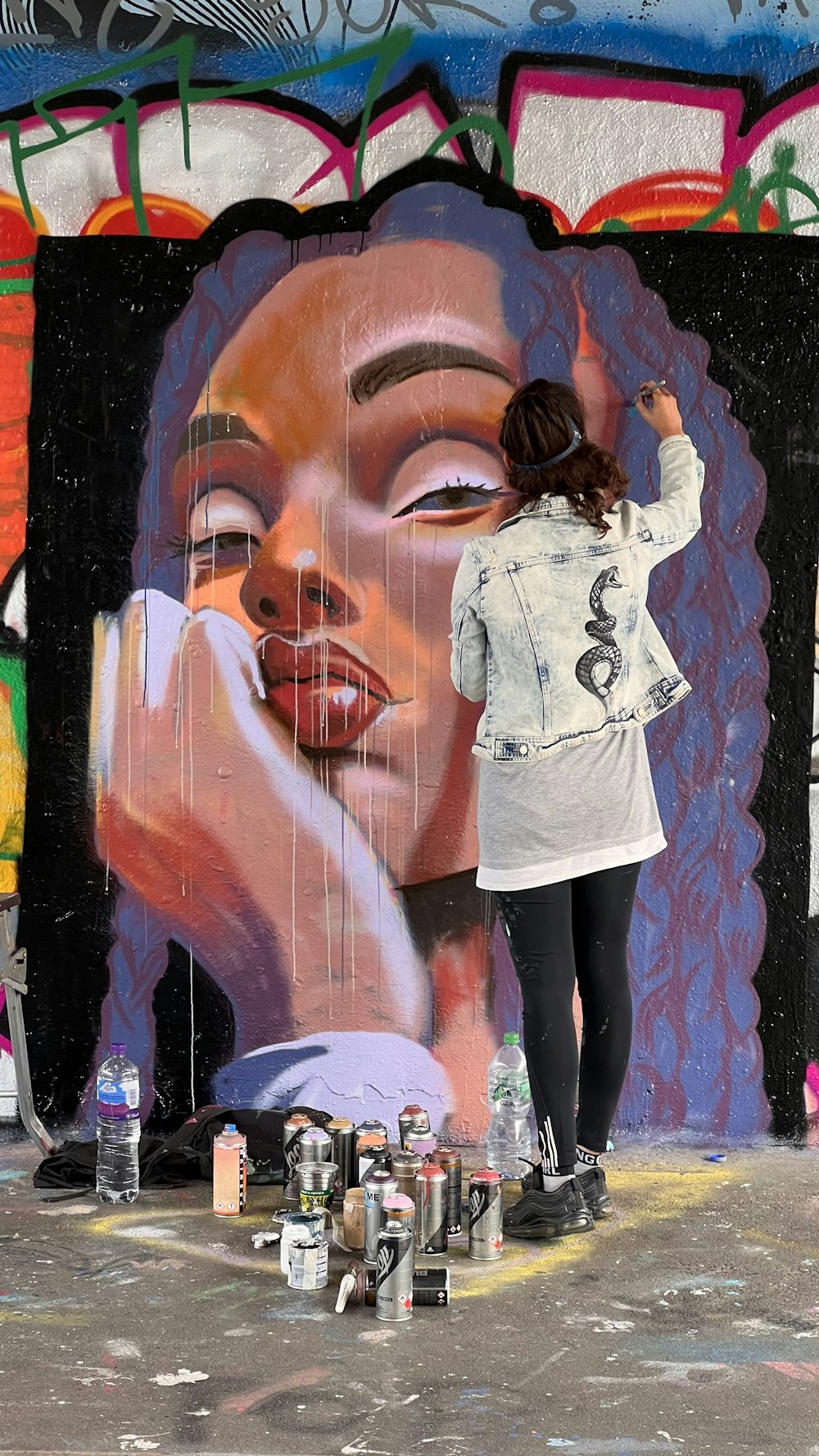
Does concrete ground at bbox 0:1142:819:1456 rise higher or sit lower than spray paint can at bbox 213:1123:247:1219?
lower

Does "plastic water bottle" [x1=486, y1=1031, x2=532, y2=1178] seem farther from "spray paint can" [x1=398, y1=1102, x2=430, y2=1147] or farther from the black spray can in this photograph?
the black spray can

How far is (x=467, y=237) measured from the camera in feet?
13.1

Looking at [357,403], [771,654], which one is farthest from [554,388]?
[771,654]

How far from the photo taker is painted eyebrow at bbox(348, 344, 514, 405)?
4000mm

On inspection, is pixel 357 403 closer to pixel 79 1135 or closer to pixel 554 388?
pixel 554 388

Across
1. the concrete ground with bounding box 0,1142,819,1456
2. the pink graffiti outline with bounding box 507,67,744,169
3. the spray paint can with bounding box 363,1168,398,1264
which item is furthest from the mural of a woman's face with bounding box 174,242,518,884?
the concrete ground with bounding box 0,1142,819,1456

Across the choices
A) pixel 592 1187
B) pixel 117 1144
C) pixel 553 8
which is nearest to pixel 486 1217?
pixel 592 1187

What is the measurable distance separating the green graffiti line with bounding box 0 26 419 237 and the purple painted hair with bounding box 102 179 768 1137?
12.1 inches

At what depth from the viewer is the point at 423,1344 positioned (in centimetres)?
274

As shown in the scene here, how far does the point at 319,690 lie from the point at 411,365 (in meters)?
0.97

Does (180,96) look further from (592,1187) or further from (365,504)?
(592,1187)

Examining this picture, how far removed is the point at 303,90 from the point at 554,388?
1.41 m

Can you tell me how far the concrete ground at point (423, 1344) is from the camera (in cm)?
240

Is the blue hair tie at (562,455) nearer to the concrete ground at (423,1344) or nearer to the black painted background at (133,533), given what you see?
the black painted background at (133,533)
